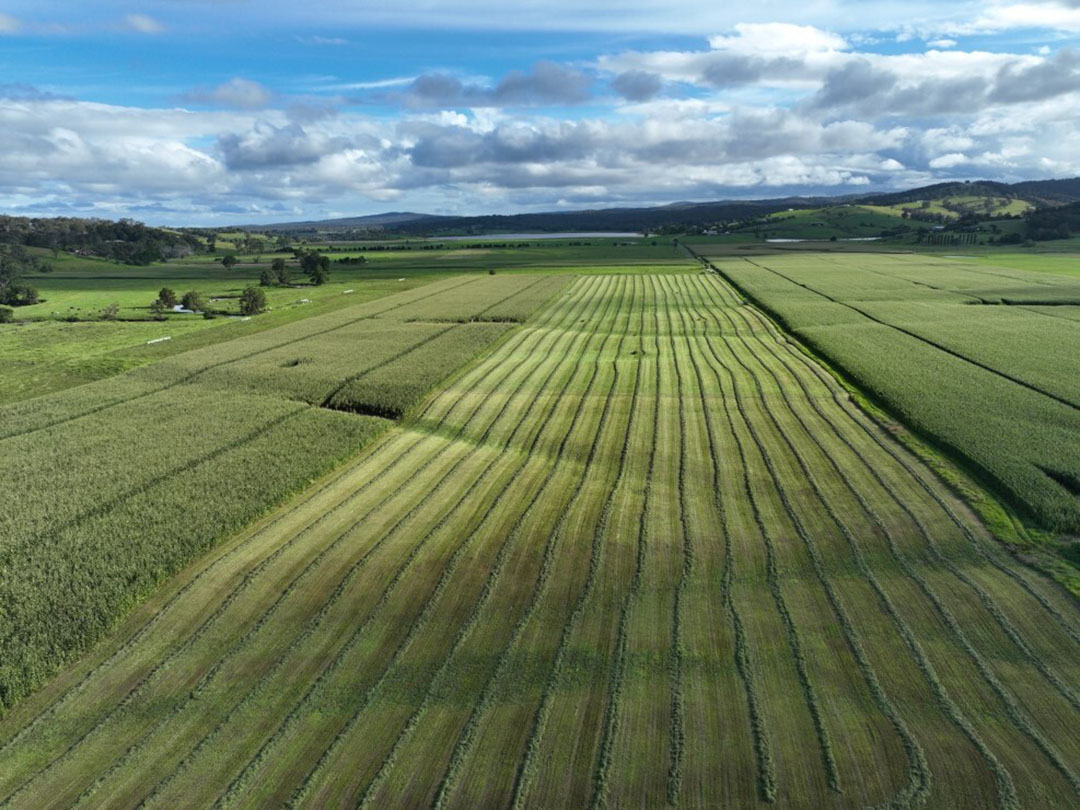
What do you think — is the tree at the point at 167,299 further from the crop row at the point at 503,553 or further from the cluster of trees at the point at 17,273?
the crop row at the point at 503,553

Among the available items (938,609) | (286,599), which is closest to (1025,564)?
(938,609)

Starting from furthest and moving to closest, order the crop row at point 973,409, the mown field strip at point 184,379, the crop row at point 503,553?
the mown field strip at point 184,379 < the crop row at point 973,409 < the crop row at point 503,553

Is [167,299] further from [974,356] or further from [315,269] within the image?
[974,356]

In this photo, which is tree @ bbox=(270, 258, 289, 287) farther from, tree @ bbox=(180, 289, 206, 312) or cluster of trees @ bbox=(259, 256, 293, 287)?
tree @ bbox=(180, 289, 206, 312)

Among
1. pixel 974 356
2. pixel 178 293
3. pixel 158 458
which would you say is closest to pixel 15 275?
pixel 178 293

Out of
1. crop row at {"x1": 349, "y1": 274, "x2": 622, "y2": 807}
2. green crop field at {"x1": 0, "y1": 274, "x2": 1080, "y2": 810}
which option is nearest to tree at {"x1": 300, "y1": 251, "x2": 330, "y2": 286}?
green crop field at {"x1": 0, "y1": 274, "x2": 1080, "y2": 810}

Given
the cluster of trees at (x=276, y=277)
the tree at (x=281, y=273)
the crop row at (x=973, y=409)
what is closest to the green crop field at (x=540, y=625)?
the crop row at (x=973, y=409)

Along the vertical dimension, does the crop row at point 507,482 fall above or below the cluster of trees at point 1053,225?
below

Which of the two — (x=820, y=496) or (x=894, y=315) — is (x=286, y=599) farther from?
(x=894, y=315)
